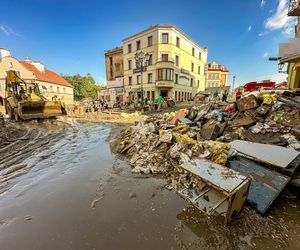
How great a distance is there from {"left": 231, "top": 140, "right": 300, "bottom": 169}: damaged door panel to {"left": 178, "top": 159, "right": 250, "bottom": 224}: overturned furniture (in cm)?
115

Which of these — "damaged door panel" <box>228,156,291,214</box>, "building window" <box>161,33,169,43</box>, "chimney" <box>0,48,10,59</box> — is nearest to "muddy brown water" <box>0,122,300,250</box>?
"damaged door panel" <box>228,156,291,214</box>

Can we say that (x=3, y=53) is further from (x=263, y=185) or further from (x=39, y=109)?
(x=263, y=185)

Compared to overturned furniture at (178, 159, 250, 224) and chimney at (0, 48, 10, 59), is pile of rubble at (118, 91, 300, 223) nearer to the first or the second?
overturned furniture at (178, 159, 250, 224)

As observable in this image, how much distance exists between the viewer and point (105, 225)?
231 centimetres

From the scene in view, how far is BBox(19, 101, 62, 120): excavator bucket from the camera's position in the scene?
414 inches

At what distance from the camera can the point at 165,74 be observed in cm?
2317

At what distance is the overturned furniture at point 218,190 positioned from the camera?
6.75 feet

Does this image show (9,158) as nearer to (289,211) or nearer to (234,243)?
(234,243)

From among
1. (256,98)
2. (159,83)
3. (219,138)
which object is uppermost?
(159,83)

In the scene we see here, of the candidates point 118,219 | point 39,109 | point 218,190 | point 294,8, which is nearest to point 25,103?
point 39,109

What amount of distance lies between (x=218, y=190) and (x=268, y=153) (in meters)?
1.95

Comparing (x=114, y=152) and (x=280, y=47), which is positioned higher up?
(x=280, y=47)

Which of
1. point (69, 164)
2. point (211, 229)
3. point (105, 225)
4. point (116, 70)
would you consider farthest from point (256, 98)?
point (116, 70)

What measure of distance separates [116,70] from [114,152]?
2794 cm
